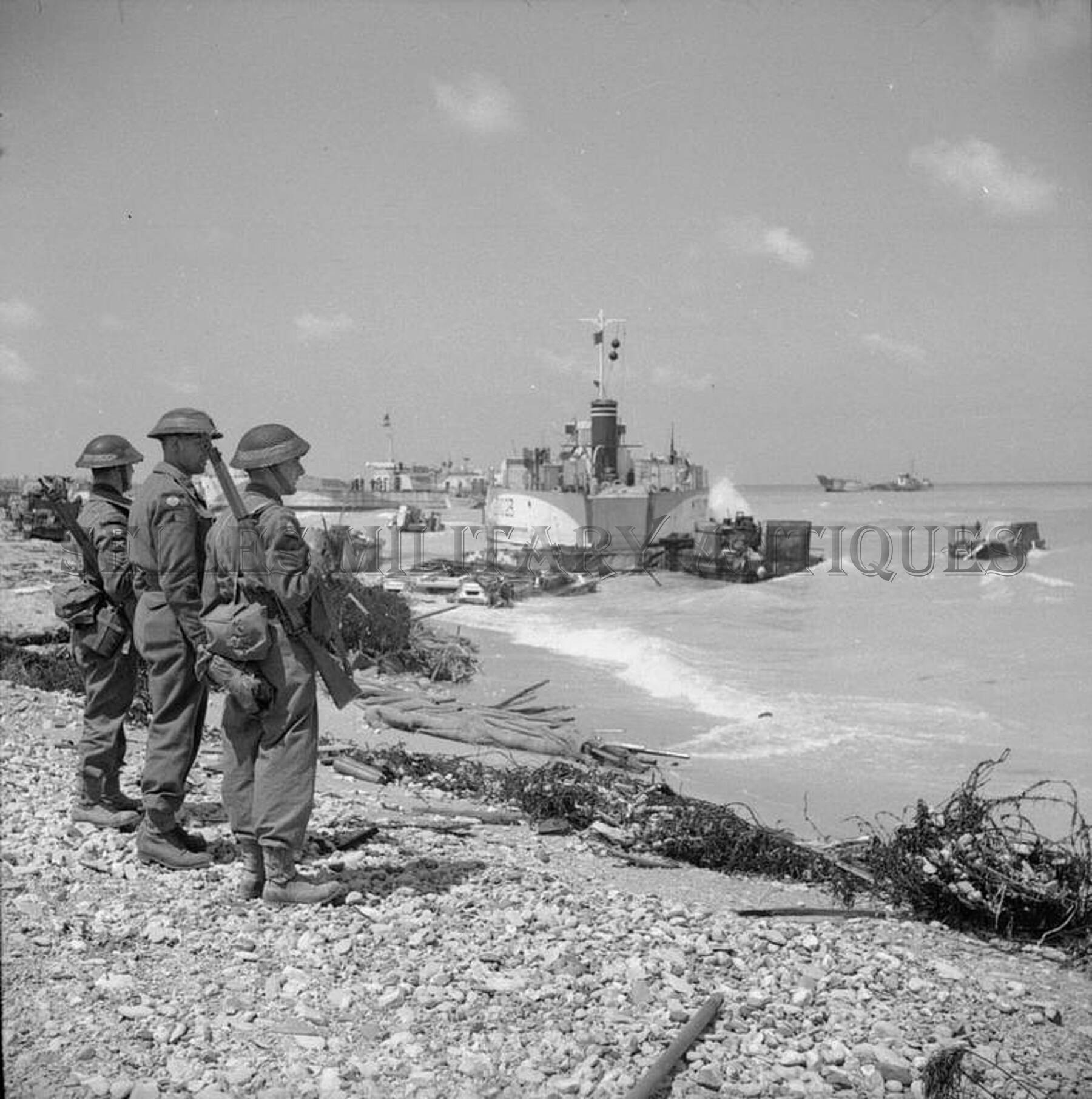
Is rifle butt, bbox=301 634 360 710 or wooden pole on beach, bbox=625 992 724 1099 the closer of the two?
wooden pole on beach, bbox=625 992 724 1099

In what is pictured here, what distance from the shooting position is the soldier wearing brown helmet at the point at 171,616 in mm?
4316

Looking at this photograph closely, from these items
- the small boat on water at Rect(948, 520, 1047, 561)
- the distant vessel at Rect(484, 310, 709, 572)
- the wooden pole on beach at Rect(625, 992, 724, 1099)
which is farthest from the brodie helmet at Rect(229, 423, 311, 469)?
the small boat on water at Rect(948, 520, 1047, 561)

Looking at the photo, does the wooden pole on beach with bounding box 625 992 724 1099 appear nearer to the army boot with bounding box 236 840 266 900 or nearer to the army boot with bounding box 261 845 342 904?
the army boot with bounding box 261 845 342 904

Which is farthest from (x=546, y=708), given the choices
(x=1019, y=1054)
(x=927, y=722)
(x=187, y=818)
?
(x=1019, y=1054)

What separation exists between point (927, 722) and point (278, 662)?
9.57m

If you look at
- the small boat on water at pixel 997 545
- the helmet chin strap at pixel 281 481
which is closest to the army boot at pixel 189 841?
the helmet chin strap at pixel 281 481

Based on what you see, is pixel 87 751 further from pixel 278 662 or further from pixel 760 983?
pixel 760 983

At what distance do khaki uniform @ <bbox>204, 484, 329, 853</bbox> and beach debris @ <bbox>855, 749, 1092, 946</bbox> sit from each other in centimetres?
283

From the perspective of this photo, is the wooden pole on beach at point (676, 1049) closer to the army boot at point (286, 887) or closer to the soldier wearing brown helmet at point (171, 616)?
the army boot at point (286, 887)

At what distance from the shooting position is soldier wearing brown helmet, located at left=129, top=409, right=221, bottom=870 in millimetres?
4316

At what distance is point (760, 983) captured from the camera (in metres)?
3.45

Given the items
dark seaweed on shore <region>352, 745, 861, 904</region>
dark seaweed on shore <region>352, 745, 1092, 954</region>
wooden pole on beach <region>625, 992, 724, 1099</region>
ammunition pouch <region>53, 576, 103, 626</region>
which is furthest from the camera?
dark seaweed on shore <region>352, 745, 861, 904</region>

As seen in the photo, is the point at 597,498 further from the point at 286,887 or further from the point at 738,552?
the point at 286,887

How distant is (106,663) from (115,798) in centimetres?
67
